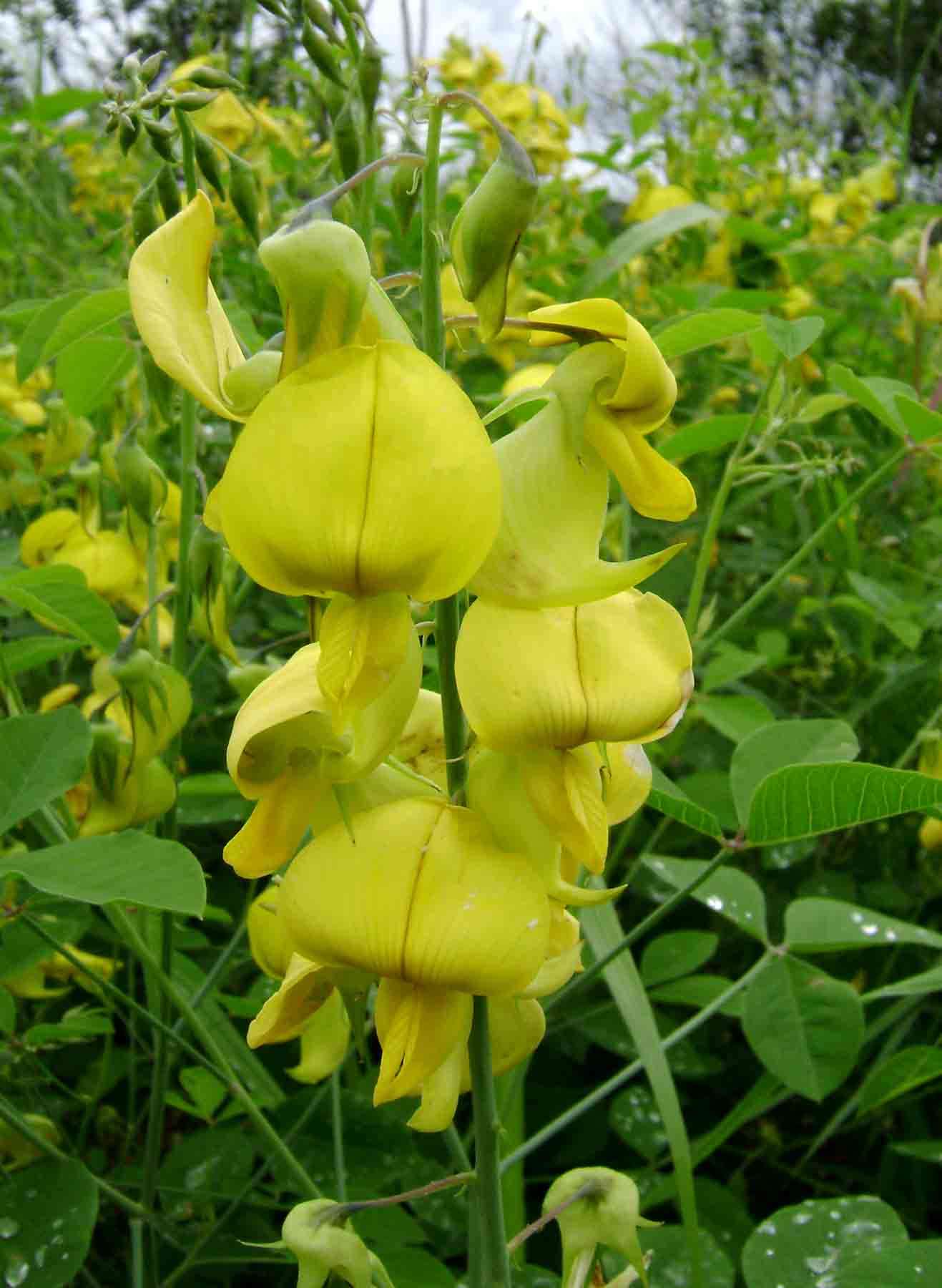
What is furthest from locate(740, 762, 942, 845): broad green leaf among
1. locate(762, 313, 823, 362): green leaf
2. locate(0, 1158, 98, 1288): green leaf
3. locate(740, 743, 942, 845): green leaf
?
locate(0, 1158, 98, 1288): green leaf

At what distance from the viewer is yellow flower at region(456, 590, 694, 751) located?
0.62m

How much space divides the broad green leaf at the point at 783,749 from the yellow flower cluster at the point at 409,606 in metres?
0.38

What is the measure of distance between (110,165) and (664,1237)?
2722 millimetres

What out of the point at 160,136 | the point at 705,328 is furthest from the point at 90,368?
the point at 705,328

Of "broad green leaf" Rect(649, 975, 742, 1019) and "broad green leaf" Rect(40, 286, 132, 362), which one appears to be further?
"broad green leaf" Rect(649, 975, 742, 1019)

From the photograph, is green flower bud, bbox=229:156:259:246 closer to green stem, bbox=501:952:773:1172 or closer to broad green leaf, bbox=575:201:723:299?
broad green leaf, bbox=575:201:723:299

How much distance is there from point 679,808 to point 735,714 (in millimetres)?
606

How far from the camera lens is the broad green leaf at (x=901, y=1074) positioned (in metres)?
1.20

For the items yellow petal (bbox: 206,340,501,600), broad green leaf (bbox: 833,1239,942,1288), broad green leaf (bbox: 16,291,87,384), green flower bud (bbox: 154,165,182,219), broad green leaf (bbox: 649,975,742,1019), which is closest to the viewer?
yellow petal (bbox: 206,340,501,600)

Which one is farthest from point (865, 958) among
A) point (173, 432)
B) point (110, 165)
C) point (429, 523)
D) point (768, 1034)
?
point (110, 165)

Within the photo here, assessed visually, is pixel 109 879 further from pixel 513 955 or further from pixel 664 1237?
pixel 664 1237

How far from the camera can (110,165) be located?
304 cm

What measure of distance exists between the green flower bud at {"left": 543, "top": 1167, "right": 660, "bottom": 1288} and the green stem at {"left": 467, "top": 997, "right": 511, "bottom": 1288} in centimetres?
6

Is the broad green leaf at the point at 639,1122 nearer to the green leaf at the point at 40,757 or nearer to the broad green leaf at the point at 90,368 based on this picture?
the green leaf at the point at 40,757
